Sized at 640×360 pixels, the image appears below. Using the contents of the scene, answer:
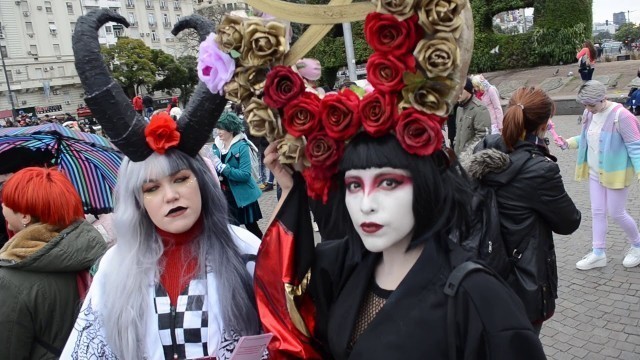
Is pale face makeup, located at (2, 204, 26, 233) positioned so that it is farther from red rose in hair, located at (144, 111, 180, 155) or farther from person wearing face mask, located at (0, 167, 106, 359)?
red rose in hair, located at (144, 111, 180, 155)

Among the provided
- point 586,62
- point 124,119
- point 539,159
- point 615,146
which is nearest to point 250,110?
point 124,119

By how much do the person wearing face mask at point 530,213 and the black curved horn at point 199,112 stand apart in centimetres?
154

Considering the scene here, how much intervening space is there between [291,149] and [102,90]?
2.43 feet

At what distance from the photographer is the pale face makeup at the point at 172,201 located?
1843mm

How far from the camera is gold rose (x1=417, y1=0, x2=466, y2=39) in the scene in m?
1.28

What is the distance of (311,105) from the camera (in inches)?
58.8

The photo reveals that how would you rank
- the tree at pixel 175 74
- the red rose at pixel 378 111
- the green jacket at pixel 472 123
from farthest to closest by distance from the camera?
1. the tree at pixel 175 74
2. the green jacket at pixel 472 123
3. the red rose at pixel 378 111

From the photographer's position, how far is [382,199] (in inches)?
57.8

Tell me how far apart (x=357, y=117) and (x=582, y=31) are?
73.4 feet

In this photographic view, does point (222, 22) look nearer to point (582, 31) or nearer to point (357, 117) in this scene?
point (357, 117)

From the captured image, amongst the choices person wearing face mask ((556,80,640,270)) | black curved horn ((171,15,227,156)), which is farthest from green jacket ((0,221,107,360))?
person wearing face mask ((556,80,640,270))

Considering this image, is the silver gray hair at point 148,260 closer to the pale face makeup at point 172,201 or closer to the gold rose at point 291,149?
the pale face makeup at point 172,201

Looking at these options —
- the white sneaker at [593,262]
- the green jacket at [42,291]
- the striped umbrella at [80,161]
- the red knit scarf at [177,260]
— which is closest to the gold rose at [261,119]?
the red knit scarf at [177,260]

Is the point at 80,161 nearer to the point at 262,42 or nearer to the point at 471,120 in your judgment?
the point at 262,42
